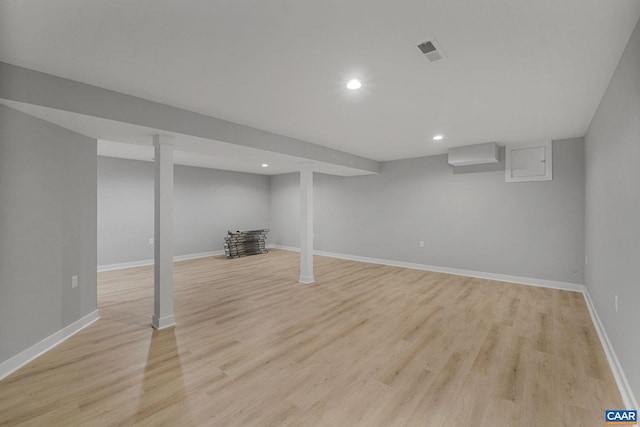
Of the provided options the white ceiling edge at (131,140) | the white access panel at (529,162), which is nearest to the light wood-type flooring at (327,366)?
the white access panel at (529,162)

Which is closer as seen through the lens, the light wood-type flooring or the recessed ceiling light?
the light wood-type flooring

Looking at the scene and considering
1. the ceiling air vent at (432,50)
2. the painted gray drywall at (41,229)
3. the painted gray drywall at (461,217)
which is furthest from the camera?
the painted gray drywall at (461,217)

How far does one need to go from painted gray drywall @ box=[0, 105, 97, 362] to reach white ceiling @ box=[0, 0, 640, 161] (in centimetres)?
76

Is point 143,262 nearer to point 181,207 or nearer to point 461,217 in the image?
point 181,207

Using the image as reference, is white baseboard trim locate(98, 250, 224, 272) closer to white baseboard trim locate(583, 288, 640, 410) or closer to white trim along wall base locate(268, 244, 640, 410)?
white trim along wall base locate(268, 244, 640, 410)

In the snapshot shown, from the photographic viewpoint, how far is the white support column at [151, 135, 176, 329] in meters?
3.04

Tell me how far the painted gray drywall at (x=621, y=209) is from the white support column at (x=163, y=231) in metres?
3.99

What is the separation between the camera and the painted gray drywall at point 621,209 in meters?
1.71

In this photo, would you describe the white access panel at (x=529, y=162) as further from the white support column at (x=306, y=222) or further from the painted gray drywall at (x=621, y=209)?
the white support column at (x=306, y=222)

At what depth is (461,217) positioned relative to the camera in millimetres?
5418

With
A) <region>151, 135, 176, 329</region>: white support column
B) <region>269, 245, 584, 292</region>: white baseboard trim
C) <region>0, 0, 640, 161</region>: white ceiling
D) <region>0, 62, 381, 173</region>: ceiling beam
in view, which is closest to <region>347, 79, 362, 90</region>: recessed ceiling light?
<region>0, 0, 640, 161</region>: white ceiling

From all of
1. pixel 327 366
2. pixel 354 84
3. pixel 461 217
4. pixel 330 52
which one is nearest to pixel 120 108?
pixel 330 52

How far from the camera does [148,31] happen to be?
1.71m

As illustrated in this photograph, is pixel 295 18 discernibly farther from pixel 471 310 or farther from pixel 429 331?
pixel 471 310
